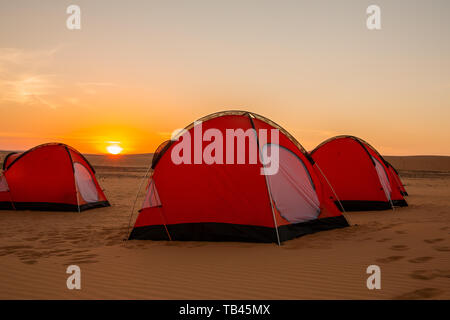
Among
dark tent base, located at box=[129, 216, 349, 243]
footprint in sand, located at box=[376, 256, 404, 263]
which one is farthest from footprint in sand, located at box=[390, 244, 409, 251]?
dark tent base, located at box=[129, 216, 349, 243]

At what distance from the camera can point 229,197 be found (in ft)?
27.9

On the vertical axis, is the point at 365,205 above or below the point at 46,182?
below

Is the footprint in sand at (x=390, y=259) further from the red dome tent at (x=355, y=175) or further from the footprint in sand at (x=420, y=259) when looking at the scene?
the red dome tent at (x=355, y=175)

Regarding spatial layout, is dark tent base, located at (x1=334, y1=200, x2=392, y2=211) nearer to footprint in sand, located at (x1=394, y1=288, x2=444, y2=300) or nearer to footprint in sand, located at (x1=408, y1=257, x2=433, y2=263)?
footprint in sand, located at (x1=408, y1=257, x2=433, y2=263)

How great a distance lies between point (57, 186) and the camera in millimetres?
13969

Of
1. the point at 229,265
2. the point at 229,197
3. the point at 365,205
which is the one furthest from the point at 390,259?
the point at 365,205

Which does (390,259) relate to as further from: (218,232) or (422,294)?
(218,232)

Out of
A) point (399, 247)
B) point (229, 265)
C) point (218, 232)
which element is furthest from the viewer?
point (218, 232)

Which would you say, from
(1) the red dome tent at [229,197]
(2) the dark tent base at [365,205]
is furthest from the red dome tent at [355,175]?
(1) the red dome tent at [229,197]

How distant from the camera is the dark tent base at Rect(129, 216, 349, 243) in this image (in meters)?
8.16

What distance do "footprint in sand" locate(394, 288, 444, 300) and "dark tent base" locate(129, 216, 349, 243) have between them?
132 inches

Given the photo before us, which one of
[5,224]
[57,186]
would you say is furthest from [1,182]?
[5,224]

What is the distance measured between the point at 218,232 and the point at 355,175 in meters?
7.16

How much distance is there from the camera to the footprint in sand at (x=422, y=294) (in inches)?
189
